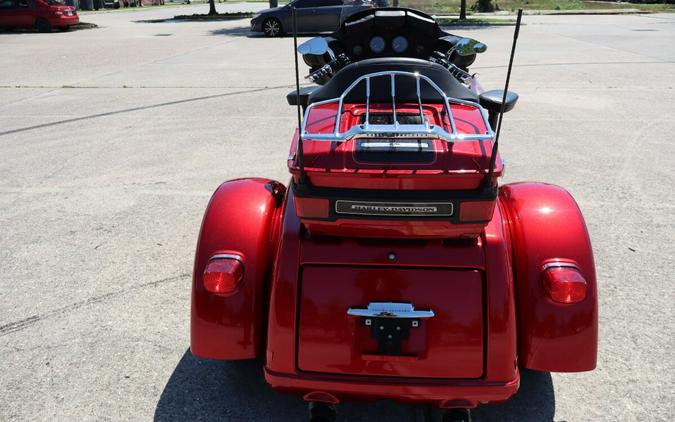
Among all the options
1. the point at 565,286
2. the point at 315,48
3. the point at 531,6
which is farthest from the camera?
the point at 531,6

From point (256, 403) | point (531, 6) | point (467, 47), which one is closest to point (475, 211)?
point (256, 403)

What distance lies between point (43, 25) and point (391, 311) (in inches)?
954

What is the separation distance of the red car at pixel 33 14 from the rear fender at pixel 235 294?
2279 cm

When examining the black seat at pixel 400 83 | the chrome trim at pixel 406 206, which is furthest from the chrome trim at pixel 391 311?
the black seat at pixel 400 83

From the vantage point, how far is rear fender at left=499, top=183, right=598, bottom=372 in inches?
91.9

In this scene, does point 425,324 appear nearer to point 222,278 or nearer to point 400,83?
point 222,278

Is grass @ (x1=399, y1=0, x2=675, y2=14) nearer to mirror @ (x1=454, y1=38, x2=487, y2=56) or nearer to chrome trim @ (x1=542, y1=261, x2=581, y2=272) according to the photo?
mirror @ (x1=454, y1=38, x2=487, y2=56)

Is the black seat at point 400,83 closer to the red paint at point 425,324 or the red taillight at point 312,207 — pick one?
the red paint at point 425,324

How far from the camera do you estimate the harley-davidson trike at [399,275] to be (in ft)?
6.62

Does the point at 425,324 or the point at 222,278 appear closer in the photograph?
the point at 425,324

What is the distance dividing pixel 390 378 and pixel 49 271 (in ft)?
9.56

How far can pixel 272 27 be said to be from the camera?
1972cm

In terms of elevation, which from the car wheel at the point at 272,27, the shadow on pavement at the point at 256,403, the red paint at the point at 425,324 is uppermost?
the car wheel at the point at 272,27

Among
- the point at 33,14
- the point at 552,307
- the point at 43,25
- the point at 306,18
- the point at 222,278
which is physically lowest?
the point at 552,307
